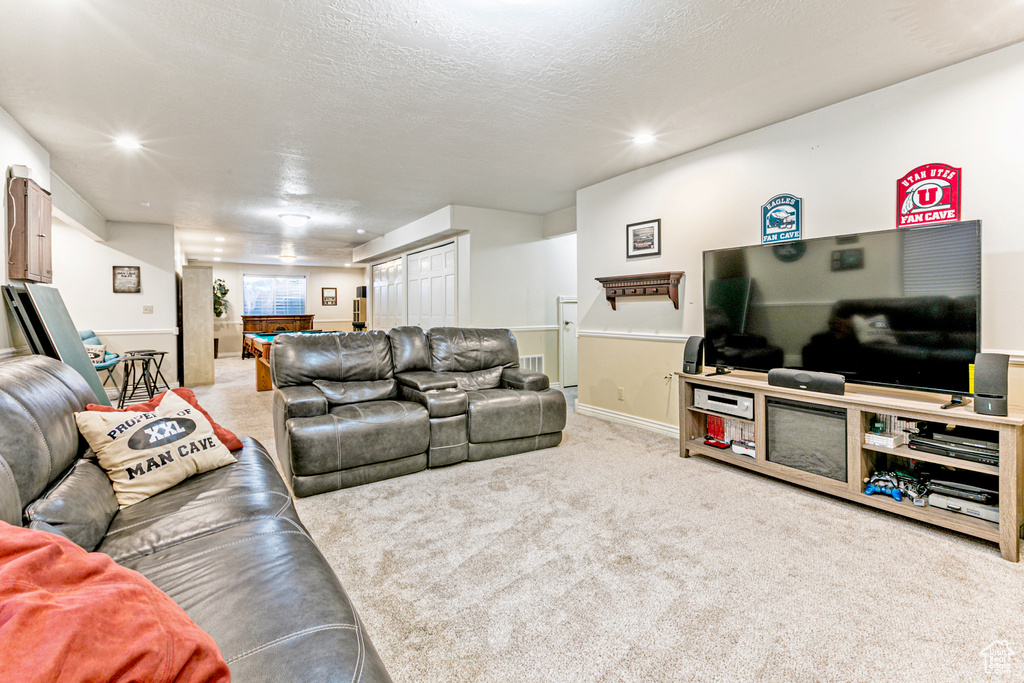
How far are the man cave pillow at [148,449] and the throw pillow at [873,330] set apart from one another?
130 inches

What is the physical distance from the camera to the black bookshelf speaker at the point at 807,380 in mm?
2660

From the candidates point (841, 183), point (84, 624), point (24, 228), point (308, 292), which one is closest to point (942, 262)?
point (841, 183)

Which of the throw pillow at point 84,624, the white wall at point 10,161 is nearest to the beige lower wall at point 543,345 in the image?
the white wall at point 10,161

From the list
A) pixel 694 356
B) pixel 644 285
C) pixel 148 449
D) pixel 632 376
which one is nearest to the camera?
pixel 148 449

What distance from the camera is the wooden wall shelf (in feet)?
12.8

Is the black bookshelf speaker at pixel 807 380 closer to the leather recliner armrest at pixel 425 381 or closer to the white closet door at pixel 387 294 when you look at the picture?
the leather recliner armrest at pixel 425 381

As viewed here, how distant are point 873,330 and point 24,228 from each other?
5237mm

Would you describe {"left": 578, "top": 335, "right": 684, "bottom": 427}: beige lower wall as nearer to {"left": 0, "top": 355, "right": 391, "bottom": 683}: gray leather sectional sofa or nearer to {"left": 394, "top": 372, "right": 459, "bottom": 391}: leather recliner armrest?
{"left": 394, "top": 372, "right": 459, "bottom": 391}: leather recliner armrest

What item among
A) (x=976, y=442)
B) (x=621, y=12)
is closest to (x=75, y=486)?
(x=621, y=12)

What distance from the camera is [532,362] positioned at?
6195 mm

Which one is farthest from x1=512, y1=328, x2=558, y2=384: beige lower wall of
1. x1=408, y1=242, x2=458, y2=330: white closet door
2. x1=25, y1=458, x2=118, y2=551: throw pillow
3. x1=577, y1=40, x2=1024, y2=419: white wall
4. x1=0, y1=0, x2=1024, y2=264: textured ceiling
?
x1=25, y1=458, x2=118, y2=551: throw pillow

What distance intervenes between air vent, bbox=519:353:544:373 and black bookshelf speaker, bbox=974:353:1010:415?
4.33m

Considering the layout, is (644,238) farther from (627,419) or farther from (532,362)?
(532,362)

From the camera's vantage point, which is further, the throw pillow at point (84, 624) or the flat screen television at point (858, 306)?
the flat screen television at point (858, 306)
